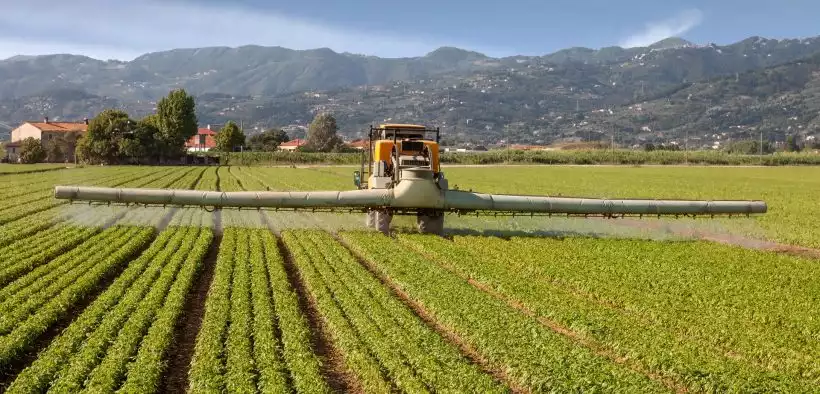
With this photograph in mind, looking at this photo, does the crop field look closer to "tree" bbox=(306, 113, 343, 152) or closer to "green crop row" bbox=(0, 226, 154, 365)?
"green crop row" bbox=(0, 226, 154, 365)

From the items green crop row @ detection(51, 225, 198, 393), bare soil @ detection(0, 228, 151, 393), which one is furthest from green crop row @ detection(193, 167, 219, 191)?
green crop row @ detection(51, 225, 198, 393)

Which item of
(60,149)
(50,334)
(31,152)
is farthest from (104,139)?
(50,334)

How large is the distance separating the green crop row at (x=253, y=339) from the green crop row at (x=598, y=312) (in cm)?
412

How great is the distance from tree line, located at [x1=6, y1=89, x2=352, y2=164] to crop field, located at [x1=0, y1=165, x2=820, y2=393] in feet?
272

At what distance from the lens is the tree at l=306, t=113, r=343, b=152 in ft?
549

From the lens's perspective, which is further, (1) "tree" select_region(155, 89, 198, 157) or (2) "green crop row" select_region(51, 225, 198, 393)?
(1) "tree" select_region(155, 89, 198, 157)

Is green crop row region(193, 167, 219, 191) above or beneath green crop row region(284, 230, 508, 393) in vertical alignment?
above

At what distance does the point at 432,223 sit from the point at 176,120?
10277 cm

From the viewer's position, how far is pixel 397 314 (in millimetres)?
11758

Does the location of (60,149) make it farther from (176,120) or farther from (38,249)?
(38,249)

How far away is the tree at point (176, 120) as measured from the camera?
11531cm

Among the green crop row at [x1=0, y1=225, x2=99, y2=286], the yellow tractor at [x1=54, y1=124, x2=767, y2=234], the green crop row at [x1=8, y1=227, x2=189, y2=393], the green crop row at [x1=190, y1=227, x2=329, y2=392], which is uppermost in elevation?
the yellow tractor at [x1=54, y1=124, x2=767, y2=234]

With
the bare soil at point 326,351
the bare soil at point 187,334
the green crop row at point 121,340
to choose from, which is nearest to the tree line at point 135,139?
the bare soil at point 187,334

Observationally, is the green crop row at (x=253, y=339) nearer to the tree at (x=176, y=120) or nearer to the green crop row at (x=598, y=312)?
the green crop row at (x=598, y=312)
